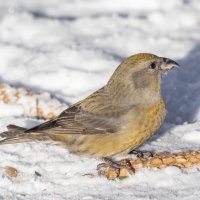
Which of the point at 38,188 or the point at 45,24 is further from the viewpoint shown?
the point at 45,24

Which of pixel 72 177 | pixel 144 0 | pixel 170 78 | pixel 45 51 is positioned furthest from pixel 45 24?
pixel 72 177

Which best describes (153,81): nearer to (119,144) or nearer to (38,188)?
(119,144)

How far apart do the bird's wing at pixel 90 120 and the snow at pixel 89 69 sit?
23 centimetres

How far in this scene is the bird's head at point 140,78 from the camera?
681 centimetres

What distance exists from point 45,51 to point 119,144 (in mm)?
3109

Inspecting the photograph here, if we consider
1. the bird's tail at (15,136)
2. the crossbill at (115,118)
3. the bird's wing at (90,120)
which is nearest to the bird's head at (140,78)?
the crossbill at (115,118)

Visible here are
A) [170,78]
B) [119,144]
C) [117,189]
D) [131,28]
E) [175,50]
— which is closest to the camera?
[117,189]

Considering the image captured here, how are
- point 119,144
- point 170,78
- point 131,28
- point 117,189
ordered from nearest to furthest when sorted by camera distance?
point 117,189
point 119,144
point 170,78
point 131,28

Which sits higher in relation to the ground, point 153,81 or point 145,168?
point 153,81

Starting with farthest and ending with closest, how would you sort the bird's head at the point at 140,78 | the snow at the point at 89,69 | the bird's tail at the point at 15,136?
the bird's head at the point at 140,78 < the bird's tail at the point at 15,136 < the snow at the point at 89,69

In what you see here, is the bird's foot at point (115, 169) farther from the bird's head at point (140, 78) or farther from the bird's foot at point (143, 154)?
the bird's head at point (140, 78)

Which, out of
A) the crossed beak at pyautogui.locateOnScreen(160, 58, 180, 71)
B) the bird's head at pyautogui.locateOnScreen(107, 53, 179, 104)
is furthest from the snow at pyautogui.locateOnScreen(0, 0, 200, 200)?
the crossed beak at pyautogui.locateOnScreen(160, 58, 180, 71)

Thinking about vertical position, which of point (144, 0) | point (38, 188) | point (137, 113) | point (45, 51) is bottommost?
point (38, 188)

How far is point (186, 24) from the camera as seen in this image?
1013 cm
